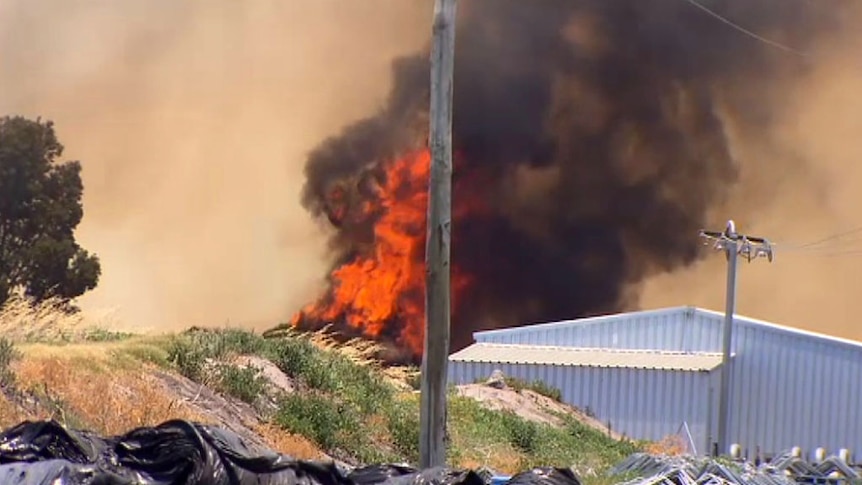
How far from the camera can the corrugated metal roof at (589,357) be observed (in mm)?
18031

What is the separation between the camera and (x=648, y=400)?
17.8 m

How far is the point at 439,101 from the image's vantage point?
1020 cm

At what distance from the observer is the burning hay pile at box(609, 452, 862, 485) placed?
11.5m

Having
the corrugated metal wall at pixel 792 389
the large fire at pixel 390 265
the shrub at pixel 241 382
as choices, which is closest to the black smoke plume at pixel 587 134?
the large fire at pixel 390 265

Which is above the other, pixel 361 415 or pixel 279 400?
pixel 279 400

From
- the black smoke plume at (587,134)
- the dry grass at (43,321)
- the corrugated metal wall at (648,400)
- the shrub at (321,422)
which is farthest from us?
the black smoke plume at (587,134)

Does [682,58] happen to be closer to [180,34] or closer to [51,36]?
[180,34]

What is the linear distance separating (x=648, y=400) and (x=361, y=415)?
488 centimetres

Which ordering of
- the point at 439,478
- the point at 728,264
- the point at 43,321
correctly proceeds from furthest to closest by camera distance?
1. the point at 728,264
2. the point at 43,321
3. the point at 439,478

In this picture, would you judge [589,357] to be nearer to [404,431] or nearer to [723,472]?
[404,431]

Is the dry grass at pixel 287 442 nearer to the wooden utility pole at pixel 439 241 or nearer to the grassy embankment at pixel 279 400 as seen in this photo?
the grassy embankment at pixel 279 400

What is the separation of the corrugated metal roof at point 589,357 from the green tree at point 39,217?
5581mm

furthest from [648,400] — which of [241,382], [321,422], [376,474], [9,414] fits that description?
[376,474]

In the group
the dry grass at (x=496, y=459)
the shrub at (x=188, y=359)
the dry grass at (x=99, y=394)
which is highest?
the shrub at (x=188, y=359)
